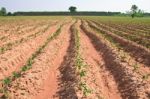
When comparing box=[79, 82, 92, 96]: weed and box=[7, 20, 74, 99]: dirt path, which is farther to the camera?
box=[7, 20, 74, 99]: dirt path

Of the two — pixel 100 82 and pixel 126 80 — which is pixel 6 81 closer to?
pixel 100 82

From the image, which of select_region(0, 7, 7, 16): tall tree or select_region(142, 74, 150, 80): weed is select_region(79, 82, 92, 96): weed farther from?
select_region(0, 7, 7, 16): tall tree

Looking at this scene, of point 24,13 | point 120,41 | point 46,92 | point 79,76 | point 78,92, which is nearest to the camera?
point 78,92

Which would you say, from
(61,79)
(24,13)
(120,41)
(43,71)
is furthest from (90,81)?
(24,13)

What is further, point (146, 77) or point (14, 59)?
point (14, 59)

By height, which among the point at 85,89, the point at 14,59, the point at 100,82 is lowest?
the point at 14,59

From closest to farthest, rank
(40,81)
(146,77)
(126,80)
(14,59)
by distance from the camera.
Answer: (126,80) < (40,81) < (146,77) < (14,59)

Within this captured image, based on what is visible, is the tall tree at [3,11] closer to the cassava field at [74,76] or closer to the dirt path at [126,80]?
the cassava field at [74,76]

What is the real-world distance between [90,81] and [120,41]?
1205cm

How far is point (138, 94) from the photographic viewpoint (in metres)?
10.6

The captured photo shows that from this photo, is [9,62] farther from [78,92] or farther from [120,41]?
[120,41]

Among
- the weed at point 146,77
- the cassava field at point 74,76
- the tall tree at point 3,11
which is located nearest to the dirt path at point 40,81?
the cassava field at point 74,76

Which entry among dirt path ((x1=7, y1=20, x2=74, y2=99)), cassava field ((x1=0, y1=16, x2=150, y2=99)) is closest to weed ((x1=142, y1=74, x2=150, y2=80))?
cassava field ((x1=0, y1=16, x2=150, y2=99))

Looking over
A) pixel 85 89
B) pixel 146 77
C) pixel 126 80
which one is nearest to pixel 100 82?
pixel 126 80
